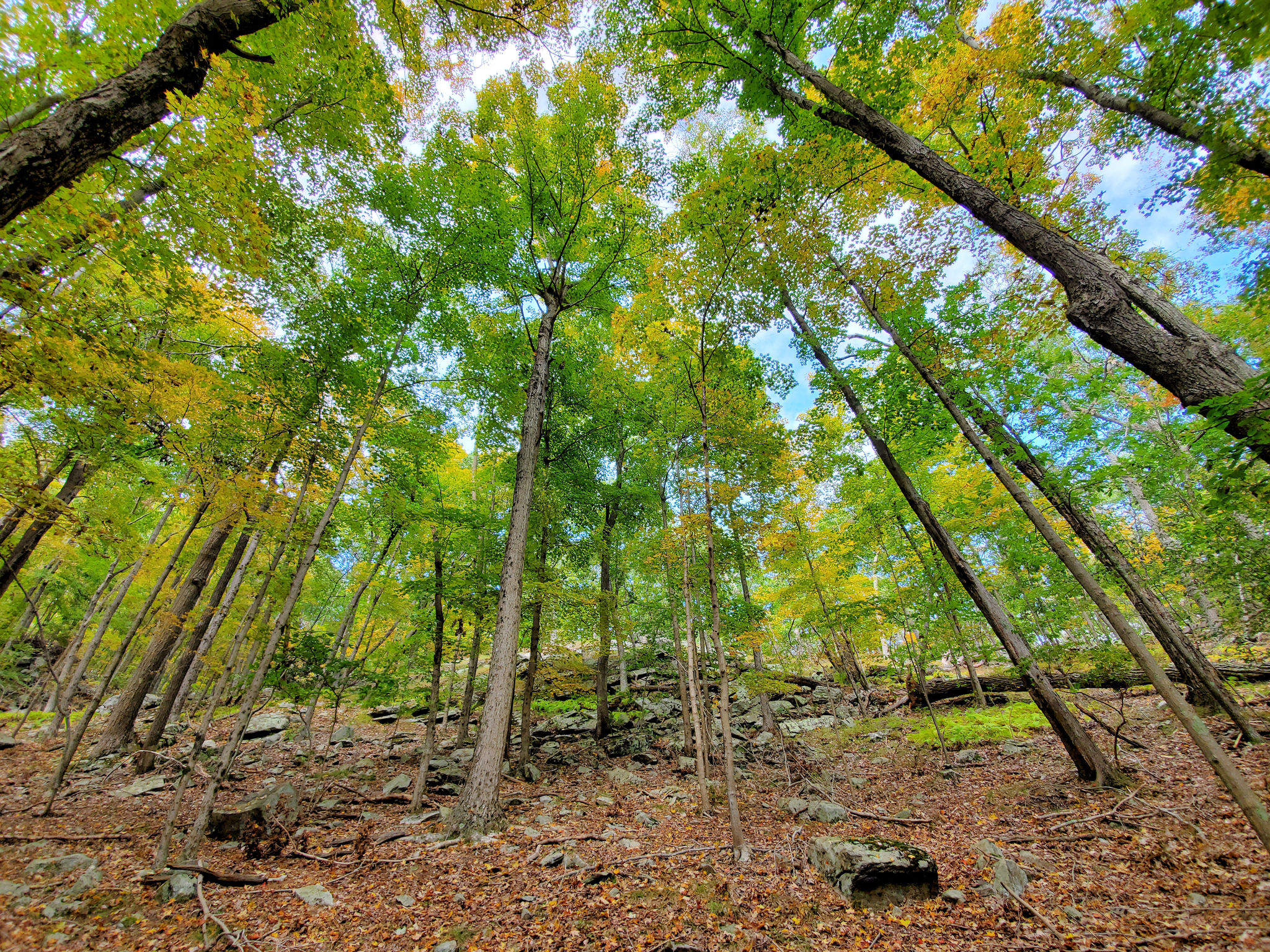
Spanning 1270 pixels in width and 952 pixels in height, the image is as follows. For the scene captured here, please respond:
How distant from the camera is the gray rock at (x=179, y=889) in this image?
4176mm

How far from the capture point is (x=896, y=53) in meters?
6.28

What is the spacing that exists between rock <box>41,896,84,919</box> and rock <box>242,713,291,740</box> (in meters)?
11.3

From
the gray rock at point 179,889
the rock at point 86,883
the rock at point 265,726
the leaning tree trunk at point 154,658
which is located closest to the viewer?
the rock at point 86,883

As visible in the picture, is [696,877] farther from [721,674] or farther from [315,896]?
[315,896]

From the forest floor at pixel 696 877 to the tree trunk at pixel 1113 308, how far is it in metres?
3.63

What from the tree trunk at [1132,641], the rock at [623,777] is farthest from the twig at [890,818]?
the rock at [623,777]

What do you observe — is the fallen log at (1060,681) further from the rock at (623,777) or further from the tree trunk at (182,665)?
the tree trunk at (182,665)

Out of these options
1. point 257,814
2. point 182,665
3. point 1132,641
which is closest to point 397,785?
point 257,814

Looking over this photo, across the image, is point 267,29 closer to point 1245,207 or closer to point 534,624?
point 534,624

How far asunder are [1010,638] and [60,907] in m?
11.4

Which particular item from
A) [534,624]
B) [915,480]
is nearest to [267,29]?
[534,624]

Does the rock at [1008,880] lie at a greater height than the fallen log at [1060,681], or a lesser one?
lesser

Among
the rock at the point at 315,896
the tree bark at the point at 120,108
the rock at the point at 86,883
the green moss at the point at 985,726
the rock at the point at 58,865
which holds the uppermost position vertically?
the tree bark at the point at 120,108

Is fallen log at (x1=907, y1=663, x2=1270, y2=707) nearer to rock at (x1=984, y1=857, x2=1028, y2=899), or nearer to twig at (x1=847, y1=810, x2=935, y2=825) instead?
twig at (x1=847, y1=810, x2=935, y2=825)
